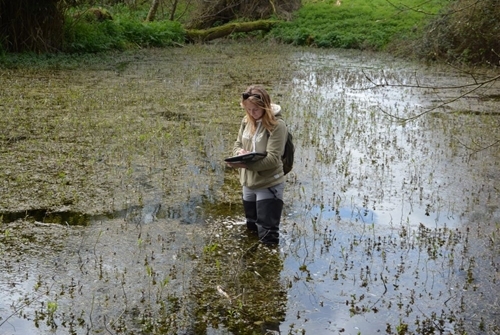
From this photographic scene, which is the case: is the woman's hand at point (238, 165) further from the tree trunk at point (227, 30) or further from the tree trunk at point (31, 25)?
the tree trunk at point (227, 30)

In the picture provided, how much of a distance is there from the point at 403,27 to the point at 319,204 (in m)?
21.1

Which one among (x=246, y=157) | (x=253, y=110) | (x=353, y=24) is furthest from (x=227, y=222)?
(x=353, y=24)

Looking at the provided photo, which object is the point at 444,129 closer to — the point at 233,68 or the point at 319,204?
the point at 319,204

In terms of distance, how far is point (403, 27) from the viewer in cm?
2730

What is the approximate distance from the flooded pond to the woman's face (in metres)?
1.27

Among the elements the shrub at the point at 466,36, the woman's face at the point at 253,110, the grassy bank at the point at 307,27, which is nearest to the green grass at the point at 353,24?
the grassy bank at the point at 307,27

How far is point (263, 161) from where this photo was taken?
20.5 feet

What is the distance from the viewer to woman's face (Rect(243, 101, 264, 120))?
6.23 meters

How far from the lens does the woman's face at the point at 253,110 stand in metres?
6.23

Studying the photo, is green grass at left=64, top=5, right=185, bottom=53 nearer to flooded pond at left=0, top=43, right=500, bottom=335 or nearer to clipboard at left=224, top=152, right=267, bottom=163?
flooded pond at left=0, top=43, right=500, bottom=335

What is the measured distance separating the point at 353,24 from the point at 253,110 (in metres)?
24.1

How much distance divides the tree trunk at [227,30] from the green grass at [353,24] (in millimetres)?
686

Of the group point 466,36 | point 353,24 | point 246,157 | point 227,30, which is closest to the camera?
point 246,157

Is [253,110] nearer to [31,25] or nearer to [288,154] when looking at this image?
[288,154]
